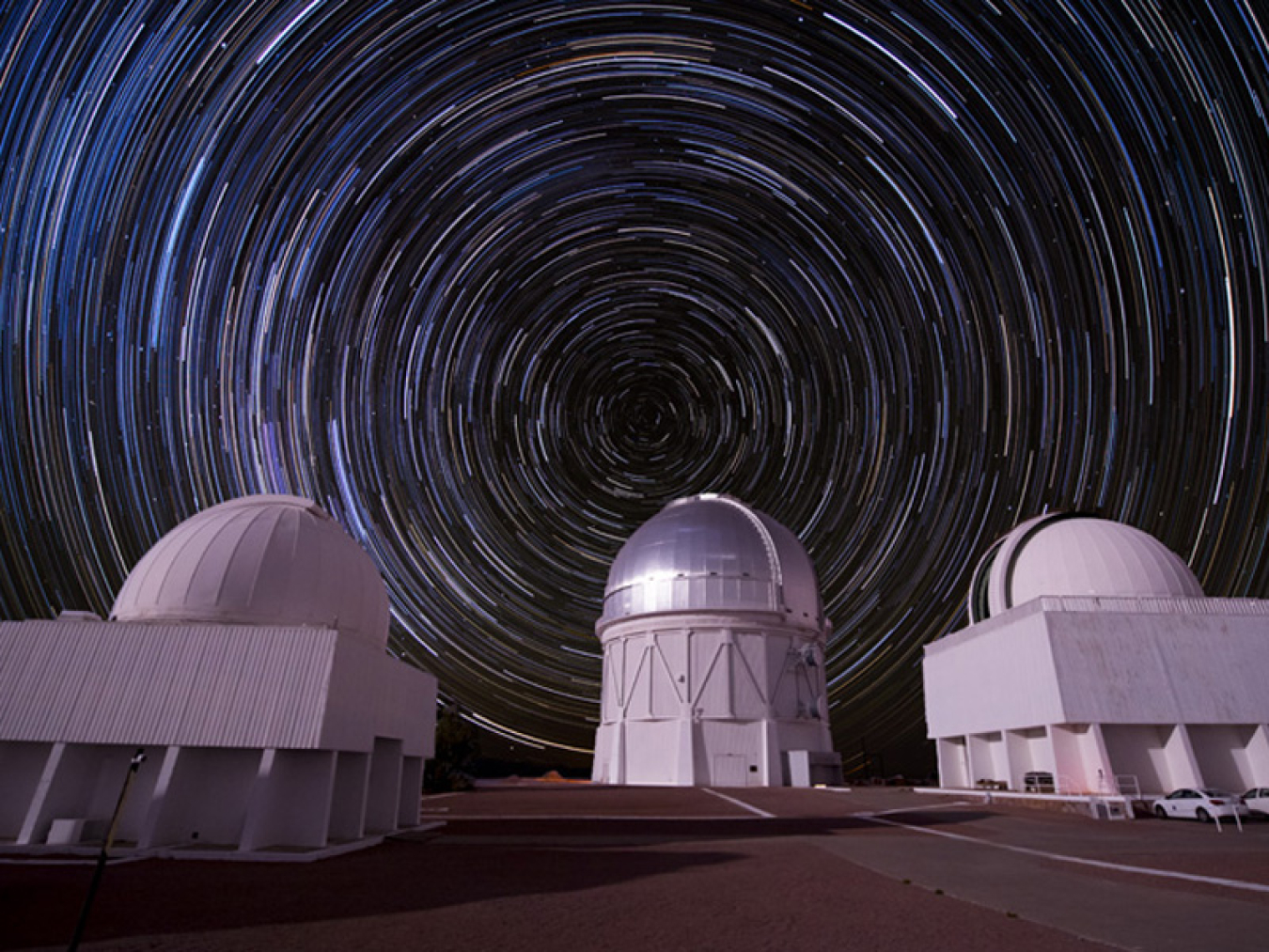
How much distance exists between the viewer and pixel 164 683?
14.9 meters

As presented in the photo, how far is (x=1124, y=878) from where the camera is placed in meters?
10.2

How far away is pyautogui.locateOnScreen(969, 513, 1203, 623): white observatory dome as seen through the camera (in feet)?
94.6

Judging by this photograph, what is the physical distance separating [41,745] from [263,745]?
470cm

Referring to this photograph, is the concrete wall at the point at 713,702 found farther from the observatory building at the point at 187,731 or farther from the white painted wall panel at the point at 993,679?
the observatory building at the point at 187,731

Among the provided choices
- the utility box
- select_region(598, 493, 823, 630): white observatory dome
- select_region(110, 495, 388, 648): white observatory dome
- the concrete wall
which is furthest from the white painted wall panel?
select_region(110, 495, 388, 648): white observatory dome

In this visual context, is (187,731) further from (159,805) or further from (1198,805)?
(1198,805)

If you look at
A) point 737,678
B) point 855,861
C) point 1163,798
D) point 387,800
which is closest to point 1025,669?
point 1163,798

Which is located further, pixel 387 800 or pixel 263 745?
pixel 387 800

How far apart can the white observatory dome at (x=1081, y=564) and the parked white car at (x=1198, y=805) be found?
911 centimetres

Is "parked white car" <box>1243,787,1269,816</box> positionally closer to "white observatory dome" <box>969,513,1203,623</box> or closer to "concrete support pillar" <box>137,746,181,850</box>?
"white observatory dome" <box>969,513,1203,623</box>

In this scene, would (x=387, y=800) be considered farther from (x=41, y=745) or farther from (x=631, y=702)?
(x=631, y=702)

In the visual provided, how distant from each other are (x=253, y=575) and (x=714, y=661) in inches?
1030

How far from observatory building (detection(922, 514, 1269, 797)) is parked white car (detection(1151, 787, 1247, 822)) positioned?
268 centimetres

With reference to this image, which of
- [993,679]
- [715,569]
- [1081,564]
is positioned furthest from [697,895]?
[715,569]
